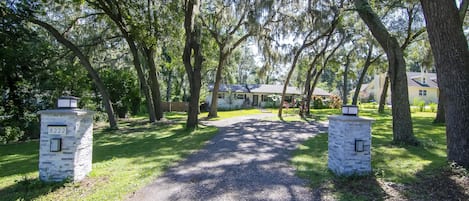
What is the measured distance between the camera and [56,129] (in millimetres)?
3865

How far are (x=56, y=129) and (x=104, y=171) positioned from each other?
45.8 inches

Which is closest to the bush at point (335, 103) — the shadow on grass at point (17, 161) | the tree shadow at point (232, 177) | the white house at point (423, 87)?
the white house at point (423, 87)

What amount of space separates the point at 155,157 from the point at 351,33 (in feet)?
47.2

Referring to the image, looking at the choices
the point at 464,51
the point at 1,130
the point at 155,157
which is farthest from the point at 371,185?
the point at 1,130

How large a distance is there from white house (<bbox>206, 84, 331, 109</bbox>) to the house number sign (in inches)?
957

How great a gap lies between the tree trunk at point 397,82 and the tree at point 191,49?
19.0 ft

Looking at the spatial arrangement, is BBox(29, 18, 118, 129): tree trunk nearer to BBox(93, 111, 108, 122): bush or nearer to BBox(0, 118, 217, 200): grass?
BBox(93, 111, 108, 122): bush

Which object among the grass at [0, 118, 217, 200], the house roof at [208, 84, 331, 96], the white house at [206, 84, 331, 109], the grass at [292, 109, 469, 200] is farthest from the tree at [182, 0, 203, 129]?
the house roof at [208, 84, 331, 96]

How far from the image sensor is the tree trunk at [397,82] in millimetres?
6742

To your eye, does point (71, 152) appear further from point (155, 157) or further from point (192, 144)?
point (192, 144)

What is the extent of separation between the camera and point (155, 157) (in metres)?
5.85

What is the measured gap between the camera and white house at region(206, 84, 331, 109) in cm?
2934

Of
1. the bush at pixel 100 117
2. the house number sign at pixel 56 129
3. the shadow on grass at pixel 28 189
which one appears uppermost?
the house number sign at pixel 56 129

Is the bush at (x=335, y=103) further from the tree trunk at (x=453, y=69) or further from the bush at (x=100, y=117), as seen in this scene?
the tree trunk at (x=453, y=69)
